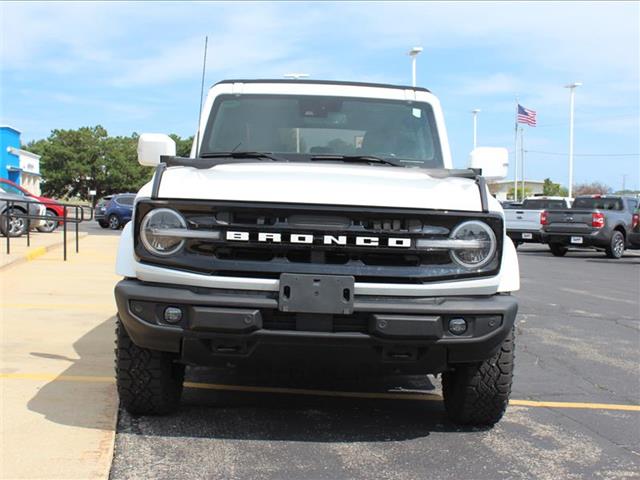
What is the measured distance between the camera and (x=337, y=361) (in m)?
3.66

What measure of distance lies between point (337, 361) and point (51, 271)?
9.10 meters

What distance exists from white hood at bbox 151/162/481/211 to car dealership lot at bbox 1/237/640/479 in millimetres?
1321

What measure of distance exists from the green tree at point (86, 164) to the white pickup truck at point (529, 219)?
57.2 m

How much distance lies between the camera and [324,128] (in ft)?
16.8

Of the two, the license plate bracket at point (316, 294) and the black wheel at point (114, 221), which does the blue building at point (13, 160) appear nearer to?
the black wheel at point (114, 221)

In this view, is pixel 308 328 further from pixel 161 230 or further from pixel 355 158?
pixel 355 158

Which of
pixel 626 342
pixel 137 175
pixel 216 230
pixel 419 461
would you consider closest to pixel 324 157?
pixel 216 230

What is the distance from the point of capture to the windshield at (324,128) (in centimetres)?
493

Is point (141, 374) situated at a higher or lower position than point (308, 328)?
lower

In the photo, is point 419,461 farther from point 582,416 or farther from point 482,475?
point 582,416

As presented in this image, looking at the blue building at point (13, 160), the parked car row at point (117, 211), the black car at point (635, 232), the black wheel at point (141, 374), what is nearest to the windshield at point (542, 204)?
the black car at point (635, 232)

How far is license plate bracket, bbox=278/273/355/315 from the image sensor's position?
3.46 m

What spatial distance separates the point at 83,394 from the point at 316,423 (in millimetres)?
1515

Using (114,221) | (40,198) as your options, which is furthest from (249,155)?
(114,221)
